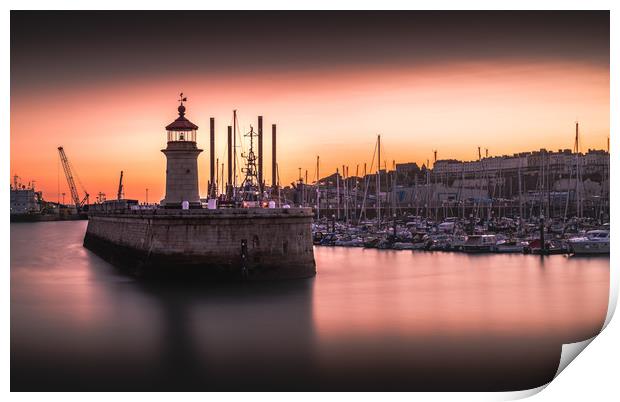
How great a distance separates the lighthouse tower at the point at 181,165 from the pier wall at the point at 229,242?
2786 millimetres

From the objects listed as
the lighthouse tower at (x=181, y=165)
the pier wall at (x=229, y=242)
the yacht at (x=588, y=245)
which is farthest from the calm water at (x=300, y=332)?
the yacht at (x=588, y=245)

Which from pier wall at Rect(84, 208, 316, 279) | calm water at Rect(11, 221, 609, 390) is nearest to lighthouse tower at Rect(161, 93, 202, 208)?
pier wall at Rect(84, 208, 316, 279)

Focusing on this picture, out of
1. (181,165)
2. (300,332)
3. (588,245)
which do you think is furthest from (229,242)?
(588,245)

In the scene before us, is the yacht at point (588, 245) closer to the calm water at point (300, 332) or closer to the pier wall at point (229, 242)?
the calm water at point (300, 332)

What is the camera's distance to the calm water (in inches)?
611

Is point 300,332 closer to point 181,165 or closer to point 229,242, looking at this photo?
point 229,242

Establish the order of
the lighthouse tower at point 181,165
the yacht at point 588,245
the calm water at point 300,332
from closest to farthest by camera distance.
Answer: the calm water at point 300,332
the lighthouse tower at point 181,165
the yacht at point 588,245

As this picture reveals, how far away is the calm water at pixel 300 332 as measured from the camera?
50.9 ft

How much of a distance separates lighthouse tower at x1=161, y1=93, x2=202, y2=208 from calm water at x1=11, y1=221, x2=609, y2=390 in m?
3.54

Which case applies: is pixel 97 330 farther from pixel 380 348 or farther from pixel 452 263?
pixel 452 263

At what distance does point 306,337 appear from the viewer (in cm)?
1870

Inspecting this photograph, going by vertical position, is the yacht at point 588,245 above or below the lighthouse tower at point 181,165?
below

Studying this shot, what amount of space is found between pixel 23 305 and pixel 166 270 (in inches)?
176

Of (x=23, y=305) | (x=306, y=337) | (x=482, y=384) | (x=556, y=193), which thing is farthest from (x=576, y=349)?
(x=556, y=193)
